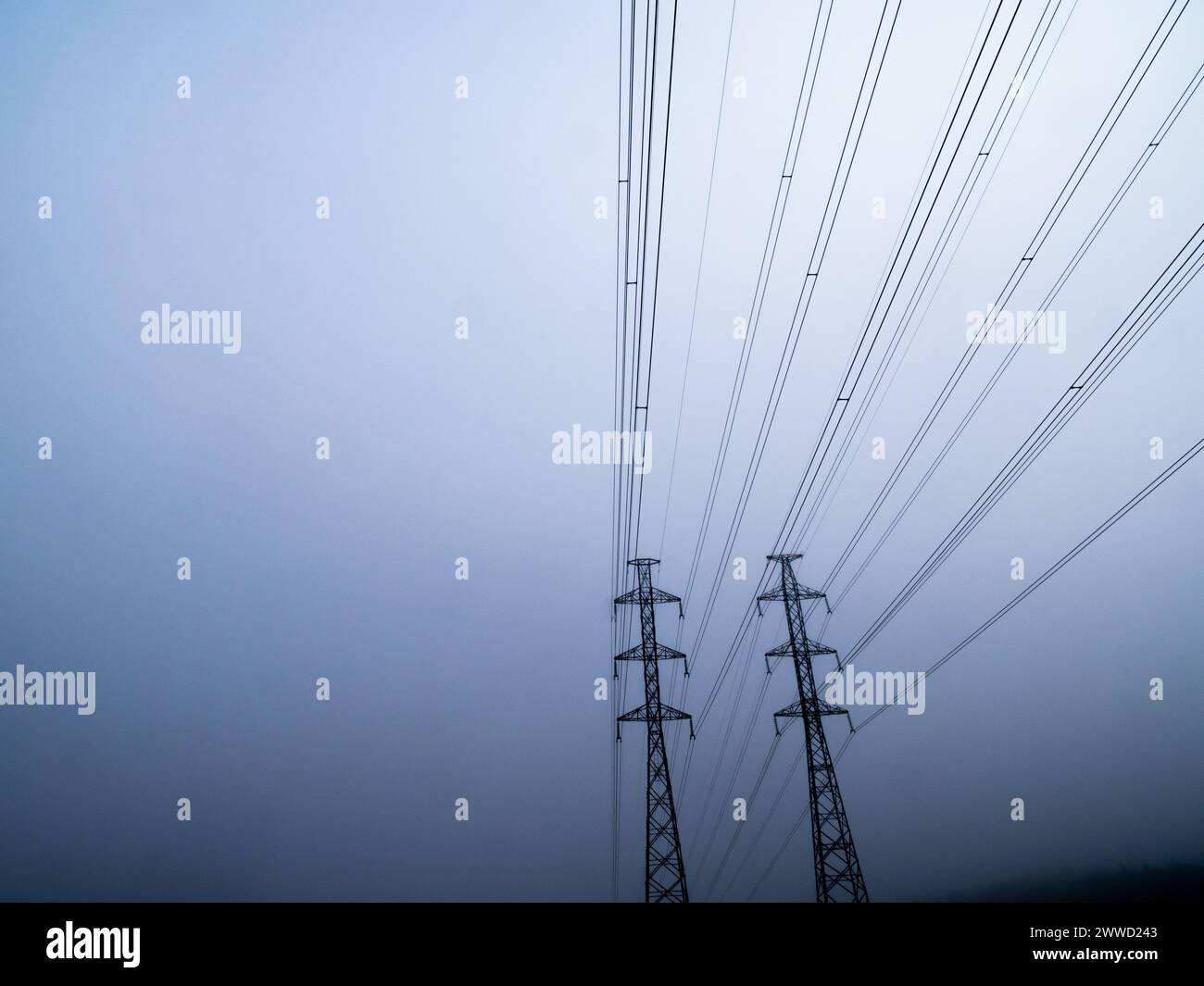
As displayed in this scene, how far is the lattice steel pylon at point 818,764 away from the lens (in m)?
4.67

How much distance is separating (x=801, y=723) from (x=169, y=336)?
15.5ft

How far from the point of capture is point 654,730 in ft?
16.8

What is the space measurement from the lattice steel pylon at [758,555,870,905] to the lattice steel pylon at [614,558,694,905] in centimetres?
74

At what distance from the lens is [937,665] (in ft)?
14.8

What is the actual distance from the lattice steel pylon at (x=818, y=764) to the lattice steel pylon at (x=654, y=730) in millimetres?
743

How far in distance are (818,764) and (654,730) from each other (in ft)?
3.58

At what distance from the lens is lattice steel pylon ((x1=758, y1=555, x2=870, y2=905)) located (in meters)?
4.67

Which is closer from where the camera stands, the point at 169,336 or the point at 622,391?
the point at 169,336
